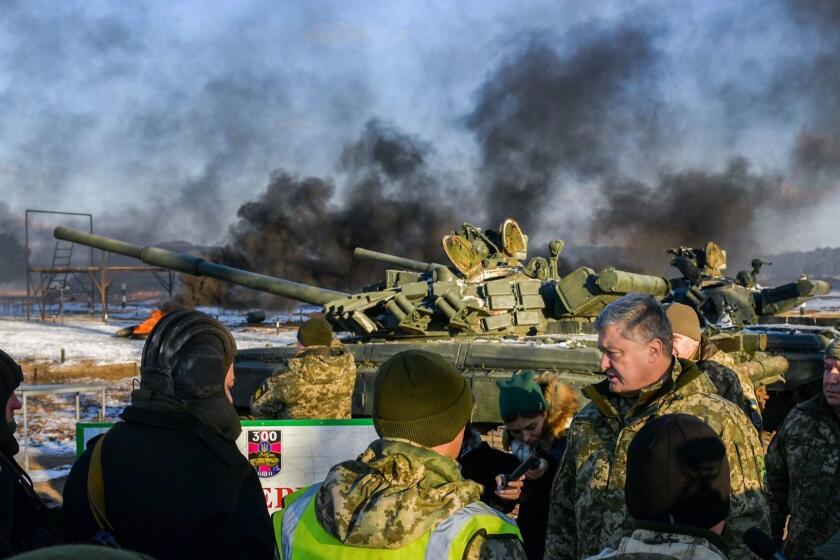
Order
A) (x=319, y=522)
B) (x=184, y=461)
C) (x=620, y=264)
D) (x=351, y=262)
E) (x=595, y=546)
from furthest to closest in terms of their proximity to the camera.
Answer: (x=351, y=262) < (x=620, y=264) < (x=595, y=546) < (x=184, y=461) < (x=319, y=522)

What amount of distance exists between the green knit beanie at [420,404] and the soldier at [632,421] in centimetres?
87

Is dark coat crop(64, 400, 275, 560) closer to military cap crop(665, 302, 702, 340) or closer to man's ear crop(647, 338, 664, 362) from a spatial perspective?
man's ear crop(647, 338, 664, 362)

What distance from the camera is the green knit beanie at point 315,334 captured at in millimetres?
6648

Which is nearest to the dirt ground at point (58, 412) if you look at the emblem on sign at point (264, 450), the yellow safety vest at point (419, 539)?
the emblem on sign at point (264, 450)

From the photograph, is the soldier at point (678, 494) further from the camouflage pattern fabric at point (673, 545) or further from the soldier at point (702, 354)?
the soldier at point (702, 354)

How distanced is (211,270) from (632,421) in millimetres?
11583

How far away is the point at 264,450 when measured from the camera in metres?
5.29

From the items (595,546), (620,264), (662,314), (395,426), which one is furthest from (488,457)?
(620,264)

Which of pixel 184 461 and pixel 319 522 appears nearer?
pixel 319 522

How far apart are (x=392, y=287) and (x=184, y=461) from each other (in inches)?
342

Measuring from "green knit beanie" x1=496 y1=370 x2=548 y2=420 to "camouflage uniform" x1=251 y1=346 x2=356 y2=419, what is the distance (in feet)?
9.18

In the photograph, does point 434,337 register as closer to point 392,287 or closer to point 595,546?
point 392,287

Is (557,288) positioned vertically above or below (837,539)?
above

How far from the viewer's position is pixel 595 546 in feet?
9.94
